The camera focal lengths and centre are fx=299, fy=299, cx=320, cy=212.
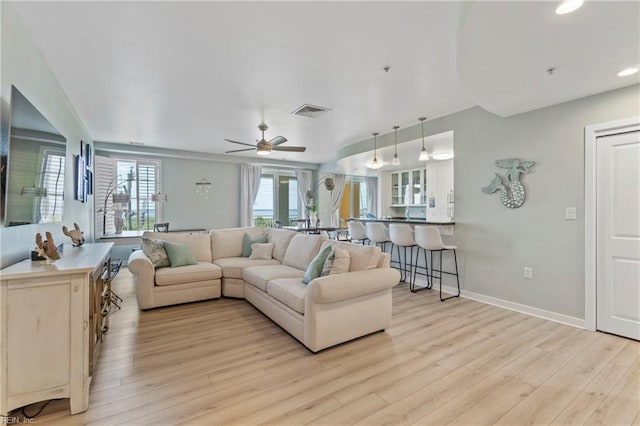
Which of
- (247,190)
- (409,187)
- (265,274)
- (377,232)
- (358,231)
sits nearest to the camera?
(265,274)

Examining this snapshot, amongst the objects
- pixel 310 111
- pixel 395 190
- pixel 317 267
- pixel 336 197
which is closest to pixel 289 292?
pixel 317 267

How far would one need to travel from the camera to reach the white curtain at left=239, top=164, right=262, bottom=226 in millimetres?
7820

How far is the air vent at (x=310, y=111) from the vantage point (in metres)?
4.00

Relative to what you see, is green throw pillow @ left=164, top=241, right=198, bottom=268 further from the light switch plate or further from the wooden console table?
the light switch plate

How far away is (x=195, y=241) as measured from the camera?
4535mm

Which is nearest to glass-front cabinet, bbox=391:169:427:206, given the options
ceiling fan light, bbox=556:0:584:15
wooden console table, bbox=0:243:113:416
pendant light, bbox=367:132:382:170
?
pendant light, bbox=367:132:382:170

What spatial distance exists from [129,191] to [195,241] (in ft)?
10.7

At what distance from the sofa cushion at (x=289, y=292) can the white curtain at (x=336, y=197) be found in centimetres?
642

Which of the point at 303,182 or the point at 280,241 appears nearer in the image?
the point at 280,241

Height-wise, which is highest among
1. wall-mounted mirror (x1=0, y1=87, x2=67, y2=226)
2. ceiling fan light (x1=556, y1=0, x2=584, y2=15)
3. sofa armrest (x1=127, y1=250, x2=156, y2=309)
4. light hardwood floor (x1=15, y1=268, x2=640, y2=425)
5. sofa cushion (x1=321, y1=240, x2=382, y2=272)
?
ceiling fan light (x1=556, y1=0, x2=584, y2=15)

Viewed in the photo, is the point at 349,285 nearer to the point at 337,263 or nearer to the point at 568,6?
the point at 337,263

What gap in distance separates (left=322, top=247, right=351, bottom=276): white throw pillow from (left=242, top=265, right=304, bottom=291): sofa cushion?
0.65m

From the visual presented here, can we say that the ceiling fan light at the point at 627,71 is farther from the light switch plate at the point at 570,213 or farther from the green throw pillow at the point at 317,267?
the green throw pillow at the point at 317,267

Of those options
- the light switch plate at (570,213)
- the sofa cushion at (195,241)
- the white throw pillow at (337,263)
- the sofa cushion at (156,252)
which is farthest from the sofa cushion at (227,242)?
the light switch plate at (570,213)
